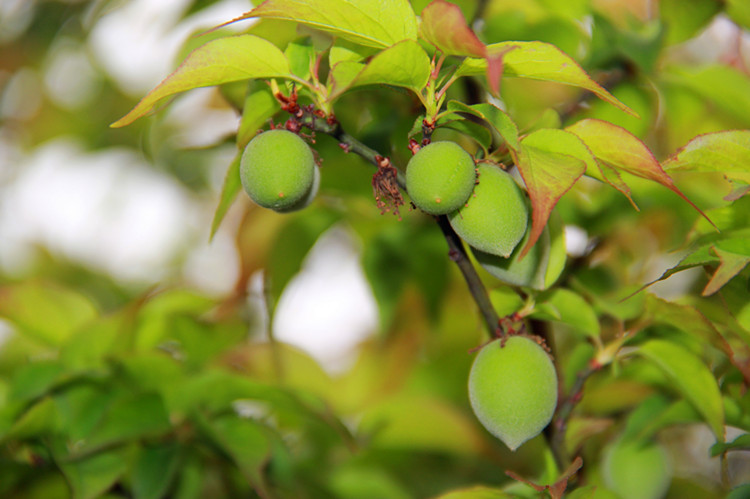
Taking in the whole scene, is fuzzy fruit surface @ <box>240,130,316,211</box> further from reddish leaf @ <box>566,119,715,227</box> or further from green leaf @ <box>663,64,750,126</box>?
green leaf @ <box>663,64,750,126</box>

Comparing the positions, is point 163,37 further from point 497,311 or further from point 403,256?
point 497,311

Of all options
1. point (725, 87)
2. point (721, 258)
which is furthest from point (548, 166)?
point (725, 87)

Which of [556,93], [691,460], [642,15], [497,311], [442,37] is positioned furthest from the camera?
[642,15]

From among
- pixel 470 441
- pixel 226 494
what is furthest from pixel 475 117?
pixel 226 494

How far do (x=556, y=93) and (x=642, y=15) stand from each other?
0.57 metres

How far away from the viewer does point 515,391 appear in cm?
Result: 48

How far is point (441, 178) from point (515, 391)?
0.17m

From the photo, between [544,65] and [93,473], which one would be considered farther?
[93,473]

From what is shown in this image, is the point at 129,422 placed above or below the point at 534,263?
below

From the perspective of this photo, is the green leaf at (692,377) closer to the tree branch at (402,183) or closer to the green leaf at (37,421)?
the tree branch at (402,183)

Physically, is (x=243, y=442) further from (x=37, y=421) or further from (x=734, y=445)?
(x=734, y=445)

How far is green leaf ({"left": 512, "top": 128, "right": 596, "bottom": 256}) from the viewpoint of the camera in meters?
0.40

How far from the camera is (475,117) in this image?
505 mm

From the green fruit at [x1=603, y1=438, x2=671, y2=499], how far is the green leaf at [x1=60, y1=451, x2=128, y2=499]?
509 millimetres
